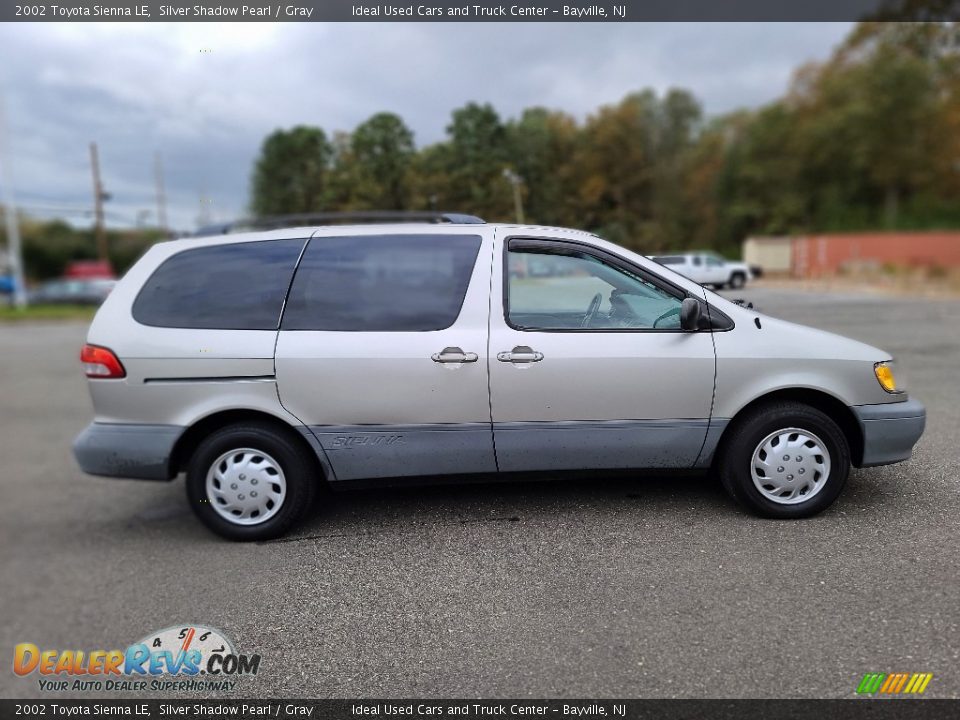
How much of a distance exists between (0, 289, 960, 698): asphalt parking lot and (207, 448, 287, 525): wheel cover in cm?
19

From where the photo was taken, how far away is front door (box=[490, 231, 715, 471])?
327cm

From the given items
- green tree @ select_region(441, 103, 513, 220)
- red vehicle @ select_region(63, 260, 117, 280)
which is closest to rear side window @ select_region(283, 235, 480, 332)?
red vehicle @ select_region(63, 260, 117, 280)

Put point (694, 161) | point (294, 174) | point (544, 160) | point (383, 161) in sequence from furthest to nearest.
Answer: point (694, 161) < point (544, 160) < point (383, 161) < point (294, 174)

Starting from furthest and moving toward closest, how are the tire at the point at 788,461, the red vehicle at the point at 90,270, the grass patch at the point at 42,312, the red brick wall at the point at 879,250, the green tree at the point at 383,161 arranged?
the red brick wall at the point at 879,250 → the green tree at the point at 383,161 → the tire at the point at 788,461 → the red vehicle at the point at 90,270 → the grass patch at the point at 42,312

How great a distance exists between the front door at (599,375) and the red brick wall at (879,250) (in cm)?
3307

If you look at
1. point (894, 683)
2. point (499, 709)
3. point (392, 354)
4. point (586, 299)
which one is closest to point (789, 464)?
point (894, 683)

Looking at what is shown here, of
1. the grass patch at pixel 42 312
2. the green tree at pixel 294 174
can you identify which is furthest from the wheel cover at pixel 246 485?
the green tree at pixel 294 174

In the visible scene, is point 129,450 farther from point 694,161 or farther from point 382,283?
point 694,161

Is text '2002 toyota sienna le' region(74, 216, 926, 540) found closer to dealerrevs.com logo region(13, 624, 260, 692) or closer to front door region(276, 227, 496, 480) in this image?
front door region(276, 227, 496, 480)

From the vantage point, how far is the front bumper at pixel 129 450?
3.29 meters

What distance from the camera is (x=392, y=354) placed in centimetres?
323

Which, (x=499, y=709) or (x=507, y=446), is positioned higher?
(x=507, y=446)

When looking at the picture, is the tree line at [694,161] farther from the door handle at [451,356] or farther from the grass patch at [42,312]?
the grass patch at [42,312]

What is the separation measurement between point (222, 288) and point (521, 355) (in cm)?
169
